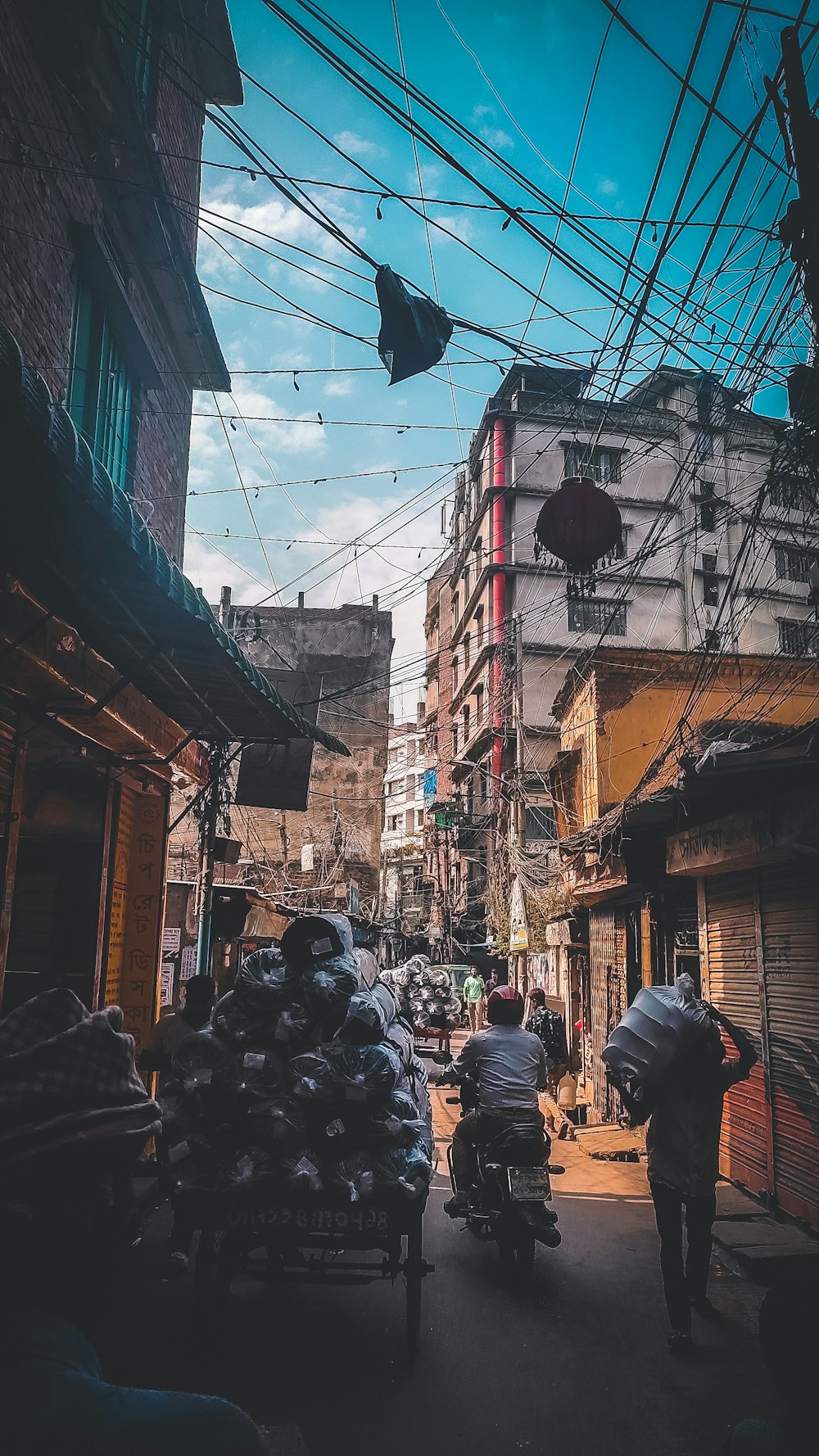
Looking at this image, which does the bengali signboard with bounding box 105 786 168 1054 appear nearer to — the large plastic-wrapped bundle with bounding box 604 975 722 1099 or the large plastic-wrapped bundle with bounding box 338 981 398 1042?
the large plastic-wrapped bundle with bounding box 338 981 398 1042

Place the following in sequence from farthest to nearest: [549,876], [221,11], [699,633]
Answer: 1. [699,633]
2. [549,876]
3. [221,11]

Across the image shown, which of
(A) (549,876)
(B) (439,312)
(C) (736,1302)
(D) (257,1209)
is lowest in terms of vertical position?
(C) (736,1302)

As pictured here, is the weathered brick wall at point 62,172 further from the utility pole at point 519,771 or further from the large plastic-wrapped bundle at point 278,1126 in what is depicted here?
the utility pole at point 519,771

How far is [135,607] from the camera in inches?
235

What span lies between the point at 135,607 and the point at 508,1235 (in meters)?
4.92

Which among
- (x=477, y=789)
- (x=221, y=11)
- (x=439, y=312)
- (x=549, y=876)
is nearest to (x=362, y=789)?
(x=477, y=789)

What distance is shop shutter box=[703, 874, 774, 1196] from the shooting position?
27.6ft

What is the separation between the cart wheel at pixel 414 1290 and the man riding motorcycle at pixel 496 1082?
1.85 metres

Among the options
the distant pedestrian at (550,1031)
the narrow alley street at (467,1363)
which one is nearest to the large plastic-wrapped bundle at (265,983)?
the narrow alley street at (467,1363)

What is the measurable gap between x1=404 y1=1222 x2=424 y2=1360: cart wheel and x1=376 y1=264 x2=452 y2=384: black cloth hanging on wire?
5.71 metres

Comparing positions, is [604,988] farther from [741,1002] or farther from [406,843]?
[406,843]

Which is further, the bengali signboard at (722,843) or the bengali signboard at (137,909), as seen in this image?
the bengali signboard at (137,909)

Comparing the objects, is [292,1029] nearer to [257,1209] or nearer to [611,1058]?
[257,1209]

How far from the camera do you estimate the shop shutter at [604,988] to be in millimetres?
14250
